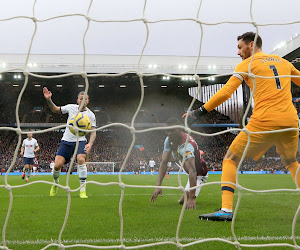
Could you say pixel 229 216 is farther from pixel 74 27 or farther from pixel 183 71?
pixel 183 71

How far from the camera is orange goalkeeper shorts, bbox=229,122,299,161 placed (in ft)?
10.3

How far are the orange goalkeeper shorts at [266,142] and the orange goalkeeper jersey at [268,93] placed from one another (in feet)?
0.31

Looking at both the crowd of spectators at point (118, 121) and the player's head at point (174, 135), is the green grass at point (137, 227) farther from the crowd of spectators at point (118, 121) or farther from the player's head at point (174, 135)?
the crowd of spectators at point (118, 121)

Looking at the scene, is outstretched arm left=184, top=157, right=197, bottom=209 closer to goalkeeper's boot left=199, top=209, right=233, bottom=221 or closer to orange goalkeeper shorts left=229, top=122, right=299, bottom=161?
goalkeeper's boot left=199, top=209, right=233, bottom=221

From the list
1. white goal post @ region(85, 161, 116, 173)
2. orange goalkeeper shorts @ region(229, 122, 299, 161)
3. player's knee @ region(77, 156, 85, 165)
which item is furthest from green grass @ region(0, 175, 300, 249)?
white goal post @ region(85, 161, 116, 173)

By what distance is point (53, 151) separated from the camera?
26891 millimetres

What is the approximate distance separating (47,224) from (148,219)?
1011 millimetres

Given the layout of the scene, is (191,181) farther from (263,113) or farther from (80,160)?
(80,160)

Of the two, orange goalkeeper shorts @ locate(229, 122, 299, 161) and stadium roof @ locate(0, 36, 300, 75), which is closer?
orange goalkeeper shorts @ locate(229, 122, 299, 161)

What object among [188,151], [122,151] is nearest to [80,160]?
[188,151]

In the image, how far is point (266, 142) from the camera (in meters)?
3.19

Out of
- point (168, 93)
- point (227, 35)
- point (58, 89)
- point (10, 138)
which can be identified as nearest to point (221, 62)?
point (168, 93)

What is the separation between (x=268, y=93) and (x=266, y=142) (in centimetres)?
47

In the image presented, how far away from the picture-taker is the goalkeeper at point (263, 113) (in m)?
3.12
